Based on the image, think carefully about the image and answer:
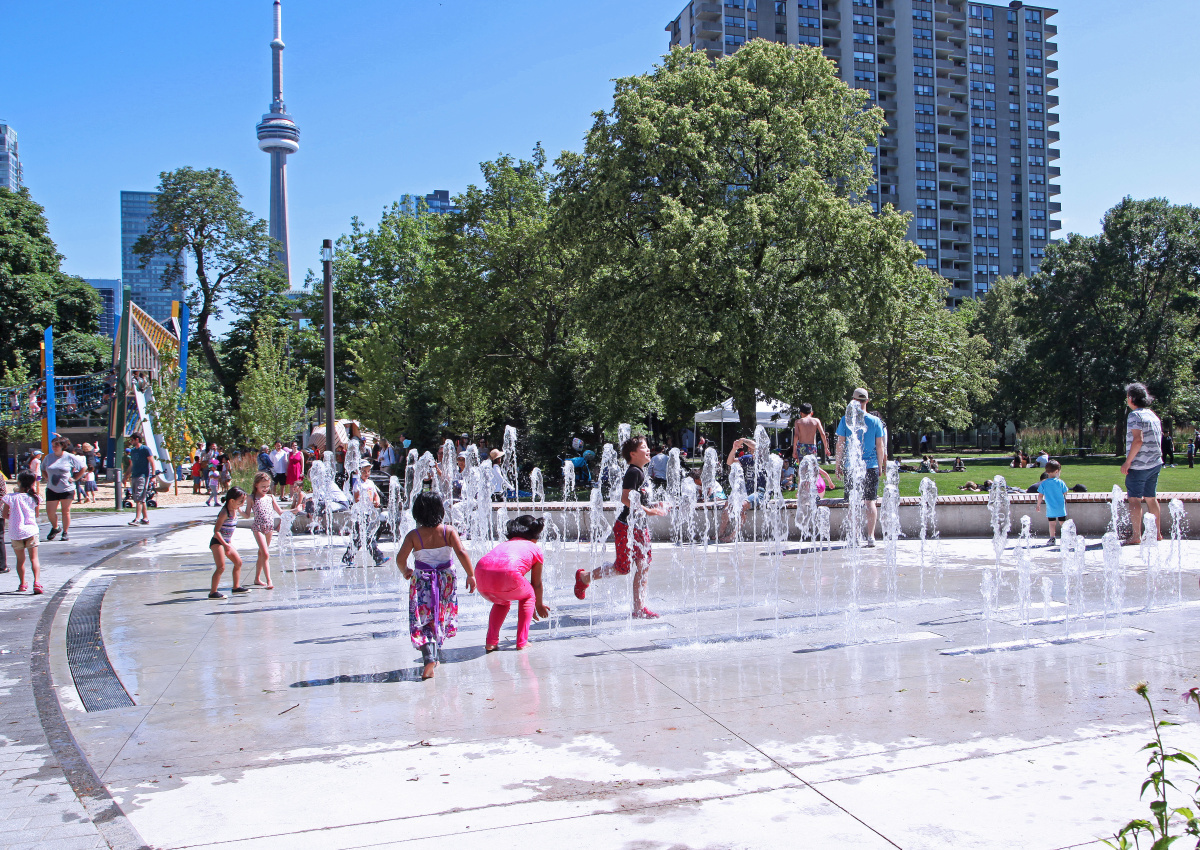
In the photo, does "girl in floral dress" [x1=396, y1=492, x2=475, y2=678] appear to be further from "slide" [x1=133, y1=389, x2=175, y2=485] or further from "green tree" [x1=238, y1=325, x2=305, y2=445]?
"green tree" [x1=238, y1=325, x2=305, y2=445]

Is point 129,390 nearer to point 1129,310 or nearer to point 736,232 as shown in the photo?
point 736,232

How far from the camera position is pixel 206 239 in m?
47.6

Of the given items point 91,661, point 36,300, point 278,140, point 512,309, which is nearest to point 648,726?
point 91,661

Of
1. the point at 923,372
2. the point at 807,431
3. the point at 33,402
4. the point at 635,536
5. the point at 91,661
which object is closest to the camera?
the point at 91,661

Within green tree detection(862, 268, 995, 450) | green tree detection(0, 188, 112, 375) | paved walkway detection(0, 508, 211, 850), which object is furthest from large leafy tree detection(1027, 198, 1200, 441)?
green tree detection(0, 188, 112, 375)

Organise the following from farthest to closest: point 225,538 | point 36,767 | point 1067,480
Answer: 1. point 1067,480
2. point 225,538
3. point 36,767

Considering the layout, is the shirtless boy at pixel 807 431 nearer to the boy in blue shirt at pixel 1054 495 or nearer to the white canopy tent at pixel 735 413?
the boy in blue shirt at pixel 1054 495

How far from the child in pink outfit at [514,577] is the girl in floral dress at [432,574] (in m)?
0.18

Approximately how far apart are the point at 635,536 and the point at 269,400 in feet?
112

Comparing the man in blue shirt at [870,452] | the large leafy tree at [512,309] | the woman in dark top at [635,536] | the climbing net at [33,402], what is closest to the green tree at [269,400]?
the climbing net at [33,402]

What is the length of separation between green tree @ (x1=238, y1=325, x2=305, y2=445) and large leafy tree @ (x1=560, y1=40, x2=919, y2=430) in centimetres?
1892

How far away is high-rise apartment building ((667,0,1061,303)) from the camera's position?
91.1 metres

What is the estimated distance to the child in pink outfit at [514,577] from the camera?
6.40 metres

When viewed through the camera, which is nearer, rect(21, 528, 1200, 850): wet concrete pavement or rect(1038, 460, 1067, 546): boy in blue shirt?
rect(21, 528, 1200, 850): wet concrete pavement
